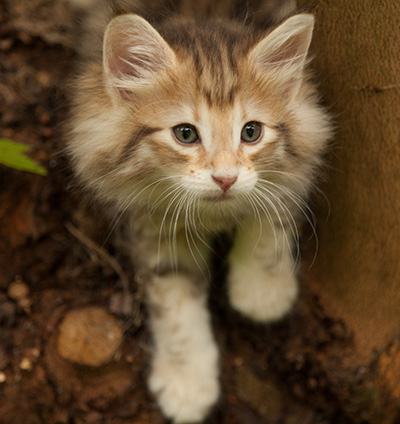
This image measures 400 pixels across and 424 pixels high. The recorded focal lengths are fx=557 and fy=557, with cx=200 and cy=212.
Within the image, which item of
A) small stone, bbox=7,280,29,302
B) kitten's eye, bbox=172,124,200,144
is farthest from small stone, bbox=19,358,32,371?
kitten's eye, bbox=172,124,200,144

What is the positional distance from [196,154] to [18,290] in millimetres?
947

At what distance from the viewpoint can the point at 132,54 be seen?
60.1 inches

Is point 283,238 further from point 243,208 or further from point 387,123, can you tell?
point 387,123

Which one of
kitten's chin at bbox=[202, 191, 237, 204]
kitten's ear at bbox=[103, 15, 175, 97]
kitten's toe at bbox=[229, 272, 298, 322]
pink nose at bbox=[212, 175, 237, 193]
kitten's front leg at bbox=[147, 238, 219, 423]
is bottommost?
kitten's front leg at bbox=[147, 238, 219, 423]

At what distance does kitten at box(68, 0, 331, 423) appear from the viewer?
1.46 m

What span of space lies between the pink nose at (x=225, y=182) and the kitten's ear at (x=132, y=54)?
14.0 inches

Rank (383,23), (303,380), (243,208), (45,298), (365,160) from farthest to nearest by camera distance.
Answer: (45,298) → (303,380) → (243,208) → (365,160) → (383,23)

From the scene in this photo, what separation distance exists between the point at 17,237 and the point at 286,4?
1224 millimetres

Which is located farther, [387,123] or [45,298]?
[45,298]

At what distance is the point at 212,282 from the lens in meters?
2.01

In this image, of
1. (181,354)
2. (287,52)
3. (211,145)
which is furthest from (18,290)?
(287,52)

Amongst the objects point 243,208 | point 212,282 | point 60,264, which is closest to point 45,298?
point 60,264

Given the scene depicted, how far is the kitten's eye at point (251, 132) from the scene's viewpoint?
1.50 m

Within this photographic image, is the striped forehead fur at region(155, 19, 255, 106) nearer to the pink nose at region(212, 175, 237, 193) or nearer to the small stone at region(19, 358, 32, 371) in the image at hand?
the pink nose at region(212, 175, 237, 193)
